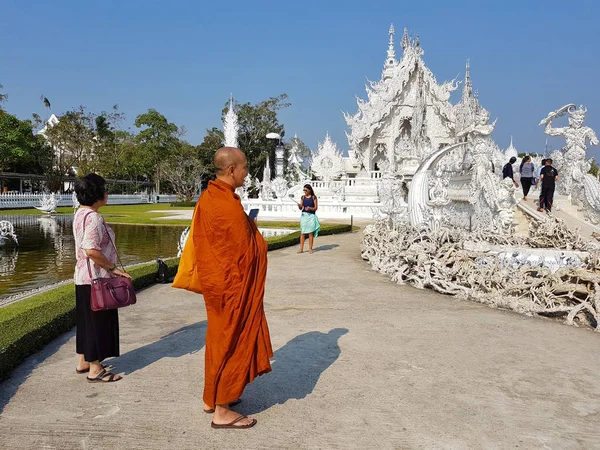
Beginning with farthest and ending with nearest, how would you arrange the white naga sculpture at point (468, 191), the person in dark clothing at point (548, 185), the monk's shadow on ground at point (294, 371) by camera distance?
the person in dark clothing at point (548, 185), the white naga sculpture at point (468, 191), the monk's shadow on ground at point (294, 371)

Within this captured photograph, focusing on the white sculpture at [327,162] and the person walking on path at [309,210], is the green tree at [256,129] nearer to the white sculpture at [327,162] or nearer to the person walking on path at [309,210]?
the white sculpture at [327,162]

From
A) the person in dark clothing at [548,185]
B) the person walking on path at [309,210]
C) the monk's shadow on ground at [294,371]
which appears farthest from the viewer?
the person in dark clothing at [548,185]

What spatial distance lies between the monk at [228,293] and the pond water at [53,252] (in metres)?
5.69

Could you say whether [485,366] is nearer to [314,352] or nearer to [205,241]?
[314,352]

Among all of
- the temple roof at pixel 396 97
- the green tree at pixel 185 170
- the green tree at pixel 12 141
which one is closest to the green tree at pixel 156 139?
the green tree at pixel 185 170

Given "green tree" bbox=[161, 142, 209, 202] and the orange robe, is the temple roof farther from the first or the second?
the orange robe

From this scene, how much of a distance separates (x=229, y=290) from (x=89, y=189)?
1.53 m

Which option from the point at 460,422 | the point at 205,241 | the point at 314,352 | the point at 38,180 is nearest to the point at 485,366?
the point at 460,422

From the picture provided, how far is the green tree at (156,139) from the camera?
49.3 m

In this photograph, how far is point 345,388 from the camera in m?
3.69

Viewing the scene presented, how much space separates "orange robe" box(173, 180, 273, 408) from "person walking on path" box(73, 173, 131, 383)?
1.03m

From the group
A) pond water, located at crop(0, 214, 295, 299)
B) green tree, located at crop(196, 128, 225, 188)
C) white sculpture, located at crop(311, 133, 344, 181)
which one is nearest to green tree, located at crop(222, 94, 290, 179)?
green tree, located at crop(196, 128, 225, 188)

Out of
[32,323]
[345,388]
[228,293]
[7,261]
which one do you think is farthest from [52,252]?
[228,293]

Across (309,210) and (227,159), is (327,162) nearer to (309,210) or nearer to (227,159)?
(309,210)
